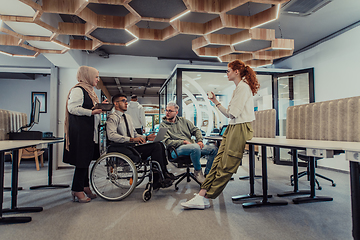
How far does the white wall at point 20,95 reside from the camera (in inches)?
304

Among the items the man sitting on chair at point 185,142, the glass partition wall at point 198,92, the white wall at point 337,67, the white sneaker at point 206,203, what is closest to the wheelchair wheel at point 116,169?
the man sitting on chair at point 185,142

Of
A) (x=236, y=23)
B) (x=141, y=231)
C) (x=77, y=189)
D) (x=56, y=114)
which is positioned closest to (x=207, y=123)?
(x=236, y=23)

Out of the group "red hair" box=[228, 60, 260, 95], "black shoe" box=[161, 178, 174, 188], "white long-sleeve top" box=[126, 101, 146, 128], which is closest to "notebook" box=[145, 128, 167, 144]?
"black shoe" box=[161, 178, 174, 188]

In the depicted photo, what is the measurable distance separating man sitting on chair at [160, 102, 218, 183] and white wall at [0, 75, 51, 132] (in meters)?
6.41

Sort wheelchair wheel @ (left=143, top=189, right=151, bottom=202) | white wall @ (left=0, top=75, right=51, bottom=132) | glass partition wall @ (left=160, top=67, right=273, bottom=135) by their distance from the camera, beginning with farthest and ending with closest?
white wall @ (left=0, top=75, right=51, bottom=132) → glass partition wall @ (left=160, top=67, right=273, bottom=135) → wheelchair wheel @ (left=143, top=189, right=151, bottom=202)

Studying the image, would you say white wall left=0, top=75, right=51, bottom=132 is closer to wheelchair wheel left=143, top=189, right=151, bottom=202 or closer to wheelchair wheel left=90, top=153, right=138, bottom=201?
wheelchair wheel left=90, top=153, right=138, bottom=201

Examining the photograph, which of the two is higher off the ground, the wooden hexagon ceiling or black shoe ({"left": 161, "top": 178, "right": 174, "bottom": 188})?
the wooden hexagon ceiling

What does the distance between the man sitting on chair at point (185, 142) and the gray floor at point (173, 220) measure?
1.55ft

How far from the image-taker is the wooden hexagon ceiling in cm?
277

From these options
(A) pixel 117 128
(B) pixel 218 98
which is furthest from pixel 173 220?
(B) pixel 218 98

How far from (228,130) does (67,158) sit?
5.86 feet

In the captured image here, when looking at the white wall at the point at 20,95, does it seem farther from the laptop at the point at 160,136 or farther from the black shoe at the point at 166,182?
the black shoe at the point at 166,182

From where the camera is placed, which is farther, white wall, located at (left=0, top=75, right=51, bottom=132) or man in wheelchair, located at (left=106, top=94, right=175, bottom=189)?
white wall, located at (left=0, top=75, right=51, bottom=132)

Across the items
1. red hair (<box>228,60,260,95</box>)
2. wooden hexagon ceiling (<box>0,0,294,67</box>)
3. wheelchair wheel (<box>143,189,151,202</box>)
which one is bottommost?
wheelchair wheel (<box>143,189,151,202</box>)
